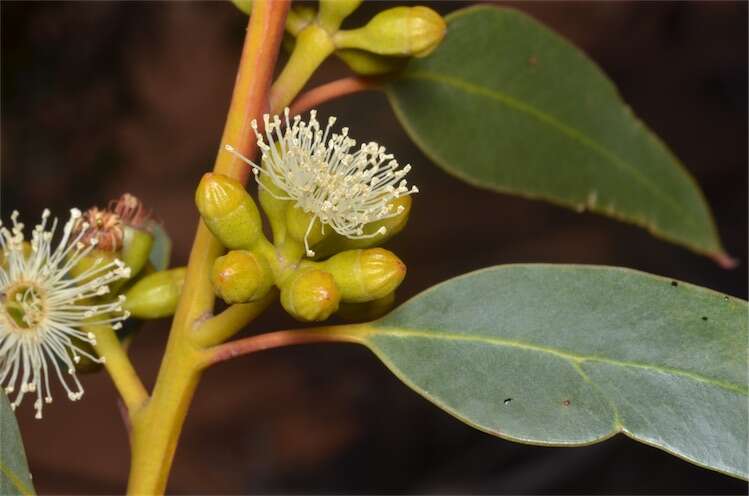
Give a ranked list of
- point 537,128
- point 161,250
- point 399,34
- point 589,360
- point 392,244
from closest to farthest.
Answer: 1. point 589,360
2. point 399,34
3. point 161,250
4. point 537,128
5. point 392,244

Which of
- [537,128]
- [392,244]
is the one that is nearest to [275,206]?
[537,128]

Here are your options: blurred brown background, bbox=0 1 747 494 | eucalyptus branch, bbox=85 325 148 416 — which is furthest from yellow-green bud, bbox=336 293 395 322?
blurred brown background, bbox=0 1 747 494

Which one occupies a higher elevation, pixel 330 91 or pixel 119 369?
pixel 330 91

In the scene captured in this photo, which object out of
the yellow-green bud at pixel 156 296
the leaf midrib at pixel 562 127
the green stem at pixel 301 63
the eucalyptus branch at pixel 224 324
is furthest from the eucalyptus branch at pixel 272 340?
the leaf midrib at pixel 562 127

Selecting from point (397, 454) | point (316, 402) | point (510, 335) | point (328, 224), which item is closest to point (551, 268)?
point (510, 335)

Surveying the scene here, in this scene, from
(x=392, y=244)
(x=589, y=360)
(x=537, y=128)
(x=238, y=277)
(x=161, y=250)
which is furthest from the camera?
(x=392, y=244)

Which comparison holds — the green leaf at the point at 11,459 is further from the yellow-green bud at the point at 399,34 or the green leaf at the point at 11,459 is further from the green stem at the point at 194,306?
the yellow-green bud at the point at 399,34

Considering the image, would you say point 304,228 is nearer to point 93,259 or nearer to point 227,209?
point 227,209
